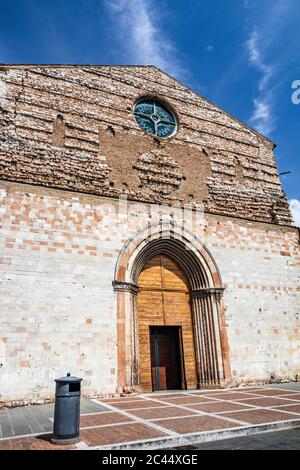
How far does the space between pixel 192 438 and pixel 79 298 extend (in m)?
4.96

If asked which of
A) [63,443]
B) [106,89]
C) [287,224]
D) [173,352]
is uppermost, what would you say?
[106,89]

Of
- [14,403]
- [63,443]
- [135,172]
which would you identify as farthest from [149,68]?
[63,443]

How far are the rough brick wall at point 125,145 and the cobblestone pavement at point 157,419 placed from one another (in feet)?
19.0

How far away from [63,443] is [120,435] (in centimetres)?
75

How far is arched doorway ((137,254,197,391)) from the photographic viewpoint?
10.0 metres

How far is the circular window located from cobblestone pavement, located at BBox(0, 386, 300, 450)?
29.3 feet

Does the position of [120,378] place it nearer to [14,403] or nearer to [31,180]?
[14,403]

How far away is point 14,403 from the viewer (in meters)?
7.38

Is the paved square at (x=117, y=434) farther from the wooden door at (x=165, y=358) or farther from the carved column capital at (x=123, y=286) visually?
the wooden door at (x=165, y=358)

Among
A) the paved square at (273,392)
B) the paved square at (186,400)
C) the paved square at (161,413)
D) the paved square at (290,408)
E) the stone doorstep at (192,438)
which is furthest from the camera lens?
the paved square at (273,392)

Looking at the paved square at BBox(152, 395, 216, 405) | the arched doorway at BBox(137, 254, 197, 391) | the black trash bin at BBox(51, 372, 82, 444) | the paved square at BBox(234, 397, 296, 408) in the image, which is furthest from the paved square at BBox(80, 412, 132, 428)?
the arched doorway at BBox(137, 254, 197, 391)

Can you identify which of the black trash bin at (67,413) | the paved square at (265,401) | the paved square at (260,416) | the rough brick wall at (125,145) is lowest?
the paved square at (260,416)

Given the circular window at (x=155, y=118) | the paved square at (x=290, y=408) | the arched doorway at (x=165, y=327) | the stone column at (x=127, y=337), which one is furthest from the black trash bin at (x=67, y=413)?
the circular window at (x=155, y=118)

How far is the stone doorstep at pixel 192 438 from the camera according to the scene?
4.12m
